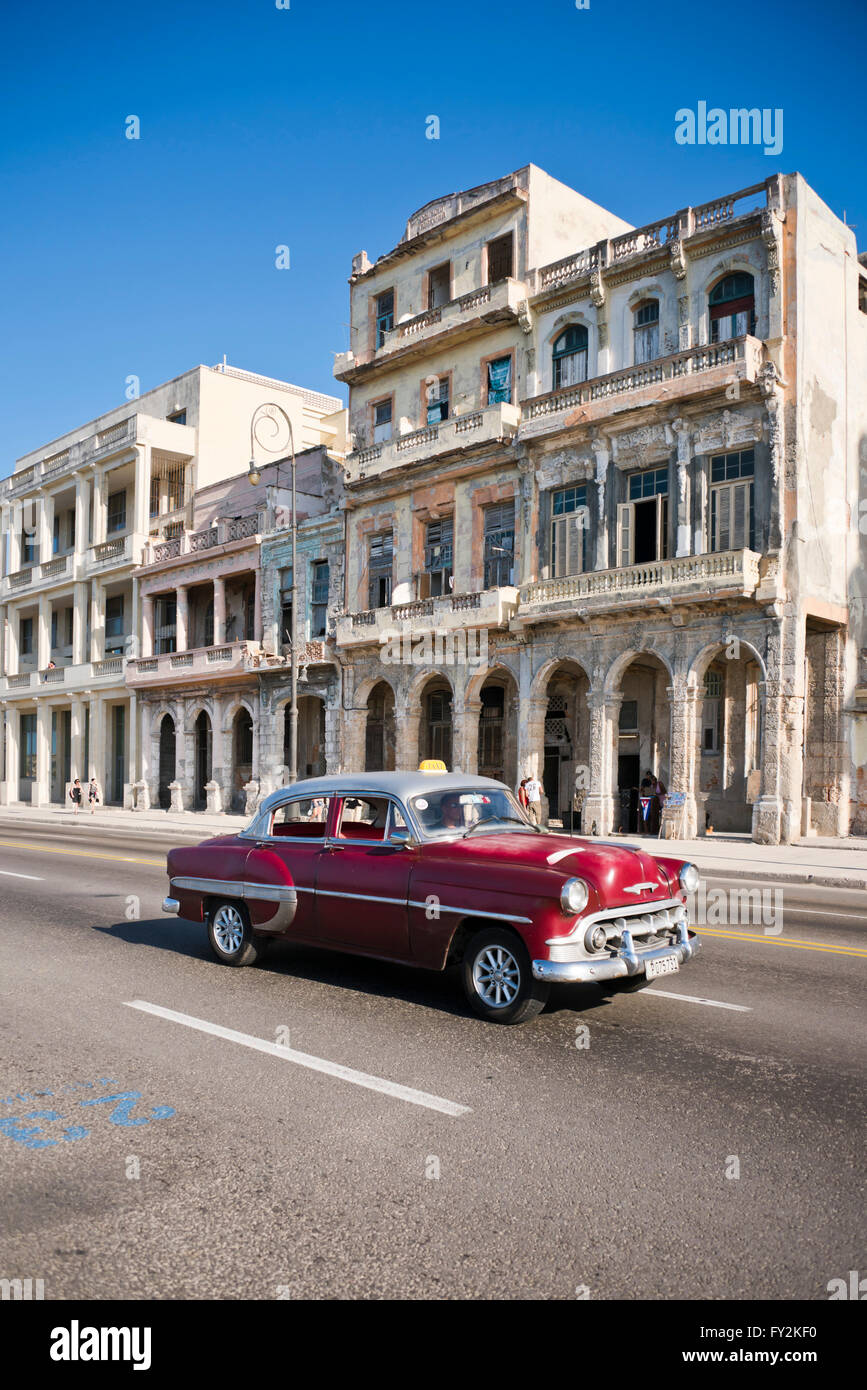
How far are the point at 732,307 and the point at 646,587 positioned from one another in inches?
276

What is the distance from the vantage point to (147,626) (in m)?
43.4

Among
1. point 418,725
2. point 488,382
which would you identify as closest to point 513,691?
point 418,725

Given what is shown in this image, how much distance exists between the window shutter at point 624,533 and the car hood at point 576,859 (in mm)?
19819

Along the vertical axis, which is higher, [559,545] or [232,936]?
[559,545]

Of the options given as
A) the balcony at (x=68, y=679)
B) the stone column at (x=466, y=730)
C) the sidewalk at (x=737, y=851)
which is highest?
the balcony at (x=68, y=679)

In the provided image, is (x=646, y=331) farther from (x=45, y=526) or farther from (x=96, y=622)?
(x=45, y=526)

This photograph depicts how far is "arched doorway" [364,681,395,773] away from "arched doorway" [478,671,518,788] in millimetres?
3304

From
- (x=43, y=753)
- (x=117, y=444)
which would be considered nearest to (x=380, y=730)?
(x=117, y=444)

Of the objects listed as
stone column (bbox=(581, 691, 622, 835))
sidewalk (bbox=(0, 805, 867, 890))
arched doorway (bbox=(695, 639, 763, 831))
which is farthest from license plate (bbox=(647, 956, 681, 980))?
arched doorway (bbox=(695, 639, 763, 831))

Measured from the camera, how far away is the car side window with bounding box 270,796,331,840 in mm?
8219

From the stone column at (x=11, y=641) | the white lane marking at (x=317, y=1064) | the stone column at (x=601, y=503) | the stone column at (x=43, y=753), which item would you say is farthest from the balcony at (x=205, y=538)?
the white lane marking at (x=317, y=1064)

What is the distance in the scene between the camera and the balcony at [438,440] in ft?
94.3

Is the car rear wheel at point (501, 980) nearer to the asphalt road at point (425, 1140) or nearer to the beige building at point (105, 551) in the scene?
the asphalt road at point (425, 1140)

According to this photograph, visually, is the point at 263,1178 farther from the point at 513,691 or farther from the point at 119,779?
the point at 119,779
